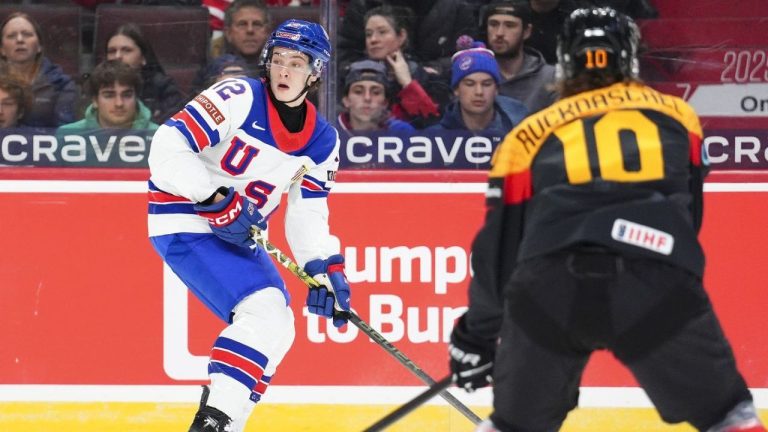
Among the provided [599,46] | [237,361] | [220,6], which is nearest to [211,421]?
[237,361]

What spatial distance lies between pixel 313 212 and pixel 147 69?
1062mm

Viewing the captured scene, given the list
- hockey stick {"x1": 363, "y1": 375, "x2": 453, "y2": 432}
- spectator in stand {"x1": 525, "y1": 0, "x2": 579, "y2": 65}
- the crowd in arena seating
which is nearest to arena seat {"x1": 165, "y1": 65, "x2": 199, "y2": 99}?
the crowd in arena seating

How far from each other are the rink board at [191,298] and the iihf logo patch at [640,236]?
207 centimetres

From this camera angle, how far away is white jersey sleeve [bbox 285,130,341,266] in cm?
394

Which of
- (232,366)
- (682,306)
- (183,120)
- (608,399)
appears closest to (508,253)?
(682,306)

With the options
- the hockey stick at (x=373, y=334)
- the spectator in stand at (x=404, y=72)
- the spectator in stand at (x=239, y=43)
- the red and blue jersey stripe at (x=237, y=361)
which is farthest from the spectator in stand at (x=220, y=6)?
the red and blue jersey stripe at (x=237, y=361)

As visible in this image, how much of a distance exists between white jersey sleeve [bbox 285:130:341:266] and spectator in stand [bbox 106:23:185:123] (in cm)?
85

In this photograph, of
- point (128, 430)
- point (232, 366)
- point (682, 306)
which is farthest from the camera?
point (128, 430)

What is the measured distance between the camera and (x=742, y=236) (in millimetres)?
4508

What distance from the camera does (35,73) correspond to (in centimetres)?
466

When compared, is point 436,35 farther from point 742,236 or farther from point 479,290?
point 479,290

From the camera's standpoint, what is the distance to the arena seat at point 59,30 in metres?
4.66

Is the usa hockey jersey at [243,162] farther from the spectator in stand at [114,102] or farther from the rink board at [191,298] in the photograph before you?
the spectator in stand at [114,102]

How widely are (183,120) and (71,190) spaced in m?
1.04
